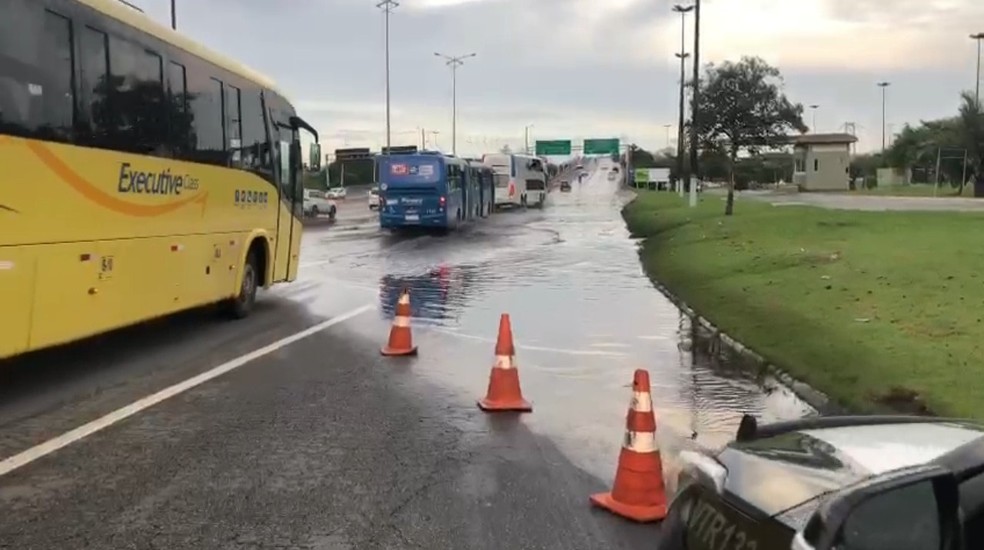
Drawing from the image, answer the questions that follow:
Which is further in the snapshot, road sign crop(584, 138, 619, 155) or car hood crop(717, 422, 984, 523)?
road sign crop(584, 138, 619, 155)

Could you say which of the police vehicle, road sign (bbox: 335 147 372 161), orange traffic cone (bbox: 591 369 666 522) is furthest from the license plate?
road sign (bbox: 335 147 372 161)

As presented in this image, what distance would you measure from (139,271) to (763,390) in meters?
6.63

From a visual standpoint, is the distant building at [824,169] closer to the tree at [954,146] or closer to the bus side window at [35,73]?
the tree at [954,146]

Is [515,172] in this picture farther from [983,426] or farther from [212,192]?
[983,426]

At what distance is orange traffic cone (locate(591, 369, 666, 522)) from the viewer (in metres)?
5.89

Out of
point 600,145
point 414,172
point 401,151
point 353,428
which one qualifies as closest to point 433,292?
point 353,428

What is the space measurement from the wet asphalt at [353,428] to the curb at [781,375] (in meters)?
0.12

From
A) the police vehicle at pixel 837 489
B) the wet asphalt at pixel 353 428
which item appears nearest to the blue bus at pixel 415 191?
the wet asphalt at pixel 353 428

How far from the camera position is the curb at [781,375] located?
9008 millimetres

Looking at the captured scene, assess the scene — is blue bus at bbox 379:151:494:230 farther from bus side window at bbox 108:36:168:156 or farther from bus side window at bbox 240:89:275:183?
bus side window at bbox 108:36:168:156

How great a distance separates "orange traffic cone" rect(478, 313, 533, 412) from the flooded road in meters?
0.24

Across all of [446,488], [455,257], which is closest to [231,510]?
[446,488]

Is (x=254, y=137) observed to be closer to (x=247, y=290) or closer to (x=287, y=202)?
(x=287, y=202)

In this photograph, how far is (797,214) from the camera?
105 feet
